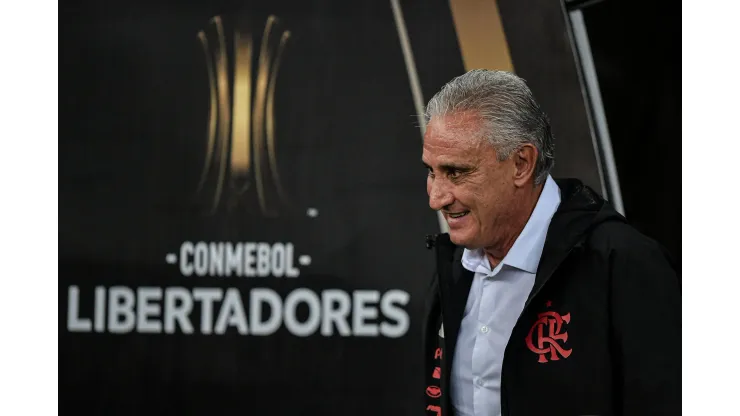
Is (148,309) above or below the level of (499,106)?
below

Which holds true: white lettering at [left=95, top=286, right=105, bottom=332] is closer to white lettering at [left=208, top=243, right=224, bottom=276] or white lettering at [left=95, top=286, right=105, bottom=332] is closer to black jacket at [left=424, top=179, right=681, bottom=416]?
white lettering at [left=208, top=243, right=224, bottom=276]

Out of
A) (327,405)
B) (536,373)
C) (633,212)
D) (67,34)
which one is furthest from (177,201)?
(536,373)

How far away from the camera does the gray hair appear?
1.36 metres

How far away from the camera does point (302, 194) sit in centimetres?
278

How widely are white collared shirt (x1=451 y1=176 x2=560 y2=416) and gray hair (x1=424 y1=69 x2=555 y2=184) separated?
0.12 meters

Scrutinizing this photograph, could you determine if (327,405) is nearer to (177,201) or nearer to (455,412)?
(177,201)

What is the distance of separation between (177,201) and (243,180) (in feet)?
0.83

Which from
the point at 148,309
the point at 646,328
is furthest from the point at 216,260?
the point at 646,328

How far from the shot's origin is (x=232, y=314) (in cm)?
280

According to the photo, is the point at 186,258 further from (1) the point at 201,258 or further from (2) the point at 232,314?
(2) the point at 232,314

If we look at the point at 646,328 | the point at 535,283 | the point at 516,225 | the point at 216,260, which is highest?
the point at 216,260

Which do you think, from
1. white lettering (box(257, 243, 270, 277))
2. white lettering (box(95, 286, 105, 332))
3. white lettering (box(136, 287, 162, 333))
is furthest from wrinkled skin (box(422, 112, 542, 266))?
white lettering (box(95, 286, 105, 332))

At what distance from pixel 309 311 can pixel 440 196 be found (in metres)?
1.48

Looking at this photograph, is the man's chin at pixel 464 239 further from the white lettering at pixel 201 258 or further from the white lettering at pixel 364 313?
the white lettering at pixel 201 258
